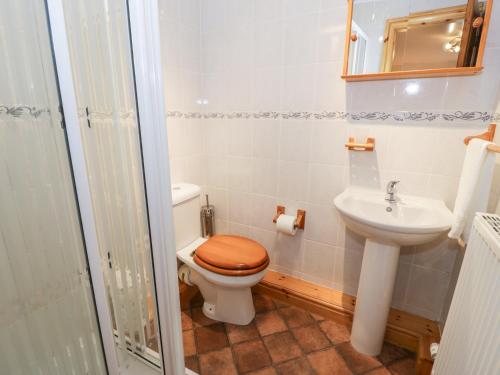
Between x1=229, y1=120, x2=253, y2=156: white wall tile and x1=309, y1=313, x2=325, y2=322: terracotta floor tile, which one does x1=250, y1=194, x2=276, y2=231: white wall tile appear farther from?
x1=309, y1=313, x2=325, y2=322: terracotta floor tile

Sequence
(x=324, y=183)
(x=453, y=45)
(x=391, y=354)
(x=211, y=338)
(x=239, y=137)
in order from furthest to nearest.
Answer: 1. (x=239, y=137)
2. (x=324, y=183)
3. (x=211, y=338)
4. (x=391, y=354)
5. (x=453, y=45)

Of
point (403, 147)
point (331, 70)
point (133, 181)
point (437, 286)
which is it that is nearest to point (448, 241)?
point (437, 286)

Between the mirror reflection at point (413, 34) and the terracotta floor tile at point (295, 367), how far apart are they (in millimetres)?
1548

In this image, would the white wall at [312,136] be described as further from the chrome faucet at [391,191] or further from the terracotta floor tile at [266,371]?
the terracotta floor tile at [266,371]

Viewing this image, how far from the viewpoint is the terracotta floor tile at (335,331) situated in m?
1.53

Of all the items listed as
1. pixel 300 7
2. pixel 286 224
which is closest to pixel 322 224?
pixel 286 224

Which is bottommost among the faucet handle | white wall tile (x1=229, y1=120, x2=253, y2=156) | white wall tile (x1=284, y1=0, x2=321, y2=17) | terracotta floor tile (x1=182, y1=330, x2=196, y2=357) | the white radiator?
terracotta floor tile (x1=182, y1=330, x2=196, y2=357)

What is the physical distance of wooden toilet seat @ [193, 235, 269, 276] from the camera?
1.43 meters

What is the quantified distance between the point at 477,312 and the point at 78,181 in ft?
3.57

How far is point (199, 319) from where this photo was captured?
5.50 ft

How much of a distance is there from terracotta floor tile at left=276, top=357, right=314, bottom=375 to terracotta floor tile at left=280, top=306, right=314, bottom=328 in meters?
0.25

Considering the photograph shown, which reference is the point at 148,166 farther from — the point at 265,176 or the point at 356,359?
the point at 356,359

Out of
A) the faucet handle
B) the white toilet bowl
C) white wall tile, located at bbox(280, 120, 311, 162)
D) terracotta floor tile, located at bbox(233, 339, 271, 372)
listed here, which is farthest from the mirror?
terracotta floor tile, located at bbox(233, 339, 271, 372)

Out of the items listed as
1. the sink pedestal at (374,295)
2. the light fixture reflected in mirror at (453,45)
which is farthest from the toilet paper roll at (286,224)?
the light fixture reflected in mirror at (453,45)
